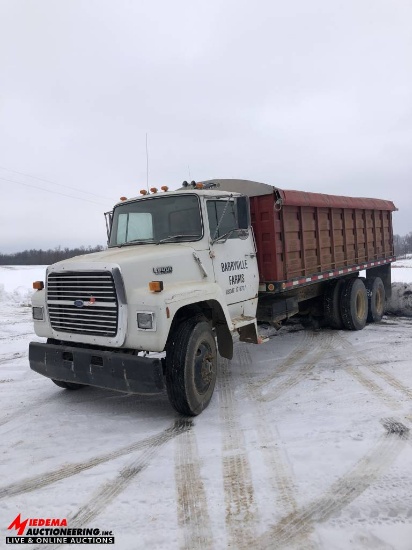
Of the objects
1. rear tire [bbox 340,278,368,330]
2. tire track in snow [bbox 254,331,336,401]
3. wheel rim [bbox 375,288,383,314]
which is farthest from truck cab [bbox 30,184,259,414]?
wheel rim [bbox 375,288,383,314]

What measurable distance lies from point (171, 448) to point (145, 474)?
1.66 feet

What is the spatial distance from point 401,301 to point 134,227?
867cm

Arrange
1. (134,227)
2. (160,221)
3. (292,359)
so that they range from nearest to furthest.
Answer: (160,221)
(134,227)
(292,359)

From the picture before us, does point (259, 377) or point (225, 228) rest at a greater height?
point (225, 228)

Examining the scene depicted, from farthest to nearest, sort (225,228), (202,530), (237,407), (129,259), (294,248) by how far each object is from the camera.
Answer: (294,248)
(225,228)
(237,407)
(129,259)
(202,530)

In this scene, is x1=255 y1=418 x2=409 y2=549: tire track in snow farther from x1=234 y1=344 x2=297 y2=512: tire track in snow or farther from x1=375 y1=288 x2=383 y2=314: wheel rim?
x1=375 y1=288 x2=383 y2=314: wheel rim

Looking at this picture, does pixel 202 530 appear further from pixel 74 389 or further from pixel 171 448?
pixel 74 389

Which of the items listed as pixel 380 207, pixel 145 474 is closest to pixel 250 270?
pixel 145 474

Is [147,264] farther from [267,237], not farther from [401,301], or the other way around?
[401,301]

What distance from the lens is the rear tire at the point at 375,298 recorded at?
33.0ft

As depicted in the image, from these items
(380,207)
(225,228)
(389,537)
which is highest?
(380,207)

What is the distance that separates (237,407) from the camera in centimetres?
502

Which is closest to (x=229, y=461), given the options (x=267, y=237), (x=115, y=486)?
(x=115, y=486)

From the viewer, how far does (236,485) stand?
3.28 metres
